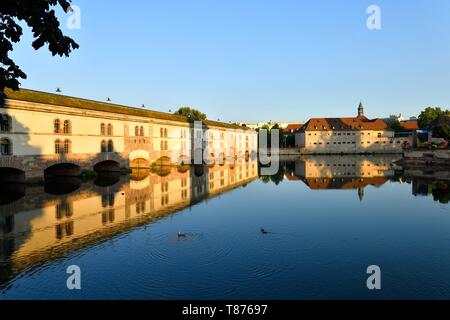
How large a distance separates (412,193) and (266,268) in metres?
23.0

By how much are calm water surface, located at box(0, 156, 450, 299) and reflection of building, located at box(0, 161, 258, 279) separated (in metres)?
0.08

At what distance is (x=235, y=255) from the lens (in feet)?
44.1

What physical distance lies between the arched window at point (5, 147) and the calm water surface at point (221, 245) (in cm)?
361

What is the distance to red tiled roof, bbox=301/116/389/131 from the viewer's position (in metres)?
114

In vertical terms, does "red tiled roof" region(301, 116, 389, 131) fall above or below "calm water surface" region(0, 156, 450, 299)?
above

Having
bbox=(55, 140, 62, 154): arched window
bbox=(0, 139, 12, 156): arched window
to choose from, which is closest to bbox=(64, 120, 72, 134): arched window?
bbox=(55, 140, 62, 154): arched window

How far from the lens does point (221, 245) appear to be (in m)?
14.8

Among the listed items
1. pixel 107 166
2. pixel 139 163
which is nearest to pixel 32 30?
pixel 107 166

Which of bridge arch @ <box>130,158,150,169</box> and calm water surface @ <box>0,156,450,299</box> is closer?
calm water surface @ <box>0,156,450,299</box>

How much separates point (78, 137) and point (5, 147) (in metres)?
8.80

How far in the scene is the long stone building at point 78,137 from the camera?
30.7m

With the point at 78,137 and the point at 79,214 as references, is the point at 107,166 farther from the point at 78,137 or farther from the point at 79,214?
the point at 79,214

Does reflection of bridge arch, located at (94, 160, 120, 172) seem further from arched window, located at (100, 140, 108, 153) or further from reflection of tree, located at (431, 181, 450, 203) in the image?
reflection of tree, located at (431, 181, 450, 203)
